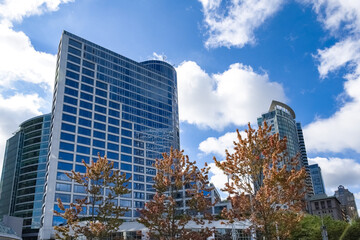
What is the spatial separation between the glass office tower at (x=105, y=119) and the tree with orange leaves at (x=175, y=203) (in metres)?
70.8

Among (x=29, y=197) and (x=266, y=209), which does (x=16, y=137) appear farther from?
(x=266, y=209)

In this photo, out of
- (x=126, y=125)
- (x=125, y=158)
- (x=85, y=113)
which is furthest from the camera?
(x=126, y=125)

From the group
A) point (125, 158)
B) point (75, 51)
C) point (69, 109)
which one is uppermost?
point (75, 51)

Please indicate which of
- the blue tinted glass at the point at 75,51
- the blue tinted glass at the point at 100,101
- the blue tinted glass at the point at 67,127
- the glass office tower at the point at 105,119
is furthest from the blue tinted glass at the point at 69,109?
the blue tinted glass at the point at 75,51

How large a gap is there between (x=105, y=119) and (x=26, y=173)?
43.7m

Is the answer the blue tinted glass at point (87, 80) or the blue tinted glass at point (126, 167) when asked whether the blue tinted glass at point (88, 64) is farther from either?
the blue tinted glass at point (126, 167)

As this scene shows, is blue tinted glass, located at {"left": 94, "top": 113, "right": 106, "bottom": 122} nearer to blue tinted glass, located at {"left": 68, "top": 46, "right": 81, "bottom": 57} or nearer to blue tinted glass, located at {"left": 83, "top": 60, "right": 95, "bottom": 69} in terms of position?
blue tinted glass, located at {"left": 83, "top": 60, "right": 95, "bottom": 69}

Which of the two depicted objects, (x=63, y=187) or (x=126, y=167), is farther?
(x=126, y=167)

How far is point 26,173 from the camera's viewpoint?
395ft

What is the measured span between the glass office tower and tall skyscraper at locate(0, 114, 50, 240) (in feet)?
97.2

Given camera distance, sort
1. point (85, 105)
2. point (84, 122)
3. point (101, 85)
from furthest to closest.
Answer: point (101, 85), point (85, 105), point (84, 122)

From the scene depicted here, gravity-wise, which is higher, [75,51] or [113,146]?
[75,51]

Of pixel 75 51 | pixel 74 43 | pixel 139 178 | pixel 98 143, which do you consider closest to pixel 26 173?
pixel 98 143

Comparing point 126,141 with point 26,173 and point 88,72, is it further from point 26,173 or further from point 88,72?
point 26,173
